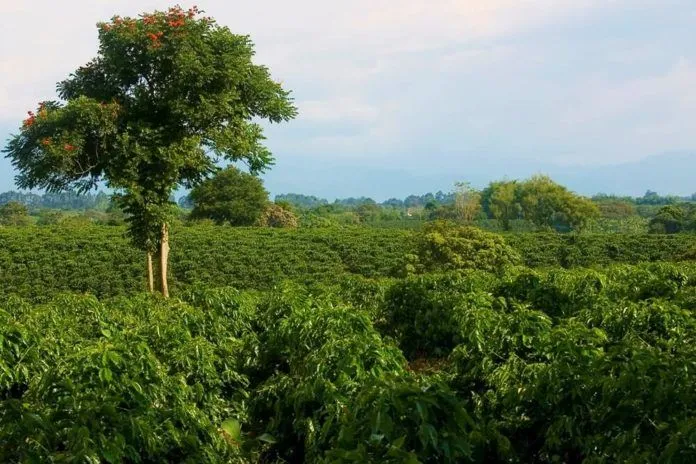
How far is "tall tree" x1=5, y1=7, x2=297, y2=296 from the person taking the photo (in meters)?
14.3

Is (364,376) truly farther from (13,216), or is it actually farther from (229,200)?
(13,216)

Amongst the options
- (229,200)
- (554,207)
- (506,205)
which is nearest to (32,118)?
(229,200)

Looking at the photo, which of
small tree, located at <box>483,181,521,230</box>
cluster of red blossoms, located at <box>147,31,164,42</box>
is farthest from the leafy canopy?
small tree, located at <box>483,181,521,230</box>

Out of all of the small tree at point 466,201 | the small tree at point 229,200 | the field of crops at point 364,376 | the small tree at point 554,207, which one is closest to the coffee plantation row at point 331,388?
the field of crops at point 364,376

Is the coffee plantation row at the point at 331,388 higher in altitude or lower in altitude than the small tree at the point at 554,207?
lower

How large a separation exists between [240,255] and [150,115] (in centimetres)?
1539

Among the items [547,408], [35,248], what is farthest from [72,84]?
[35,248]

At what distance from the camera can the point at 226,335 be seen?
8133 mm

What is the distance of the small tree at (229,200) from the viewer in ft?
157

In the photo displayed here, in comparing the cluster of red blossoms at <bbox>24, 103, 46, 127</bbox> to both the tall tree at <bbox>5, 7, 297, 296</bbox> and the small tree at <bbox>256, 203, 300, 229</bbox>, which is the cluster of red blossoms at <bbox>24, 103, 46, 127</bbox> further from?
the small tree at <bbox>256, 203, 300, 229</bbox>

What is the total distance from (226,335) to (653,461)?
18.0 feet

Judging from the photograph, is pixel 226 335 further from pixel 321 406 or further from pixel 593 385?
pixel 593 385

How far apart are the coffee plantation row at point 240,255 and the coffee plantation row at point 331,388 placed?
18813 mm

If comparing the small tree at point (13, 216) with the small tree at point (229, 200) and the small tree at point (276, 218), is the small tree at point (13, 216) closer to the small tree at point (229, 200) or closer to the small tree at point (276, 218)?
the small tree at point (229, 200)
